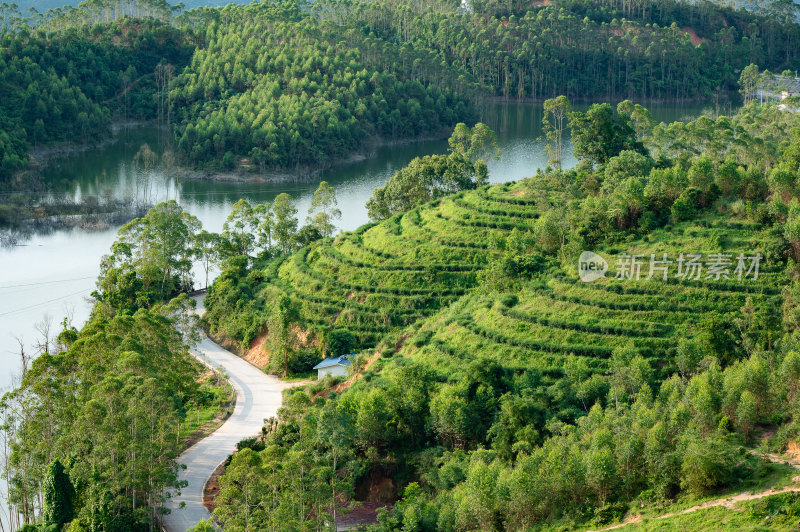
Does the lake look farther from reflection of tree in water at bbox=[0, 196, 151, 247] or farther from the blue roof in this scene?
the blue roof

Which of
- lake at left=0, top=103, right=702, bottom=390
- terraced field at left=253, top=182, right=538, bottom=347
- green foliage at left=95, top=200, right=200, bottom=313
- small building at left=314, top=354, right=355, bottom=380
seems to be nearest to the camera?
small building at left=314, top=354, right=355, bottom=380

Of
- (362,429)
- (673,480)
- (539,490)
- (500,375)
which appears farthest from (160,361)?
(673,480)

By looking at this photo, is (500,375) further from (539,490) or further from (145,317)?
(145,317)

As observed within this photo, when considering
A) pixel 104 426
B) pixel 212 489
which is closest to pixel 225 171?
pixel 212 489

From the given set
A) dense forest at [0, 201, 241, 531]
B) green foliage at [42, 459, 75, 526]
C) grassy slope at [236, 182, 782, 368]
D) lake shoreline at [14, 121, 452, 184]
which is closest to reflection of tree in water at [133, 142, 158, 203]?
lake shoreline at [14, 121, 452, 184]

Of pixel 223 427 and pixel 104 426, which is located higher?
pixel 104 426

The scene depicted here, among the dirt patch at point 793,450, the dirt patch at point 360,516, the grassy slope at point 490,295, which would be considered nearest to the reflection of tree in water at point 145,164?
the grassy slope at point 490,295

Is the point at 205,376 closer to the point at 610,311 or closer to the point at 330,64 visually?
the point at 610,311
